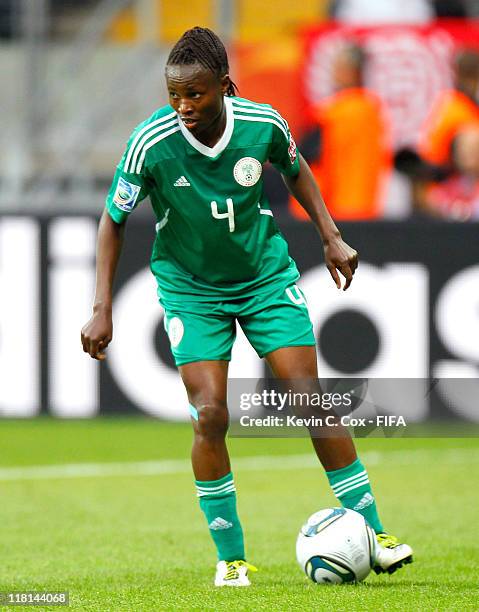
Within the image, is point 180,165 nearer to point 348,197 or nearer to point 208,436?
point 208,436

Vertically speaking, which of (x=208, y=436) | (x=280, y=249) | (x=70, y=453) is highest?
(x=280, y=249)

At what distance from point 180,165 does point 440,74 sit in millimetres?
9512

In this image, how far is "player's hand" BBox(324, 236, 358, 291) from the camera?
18.8 feet

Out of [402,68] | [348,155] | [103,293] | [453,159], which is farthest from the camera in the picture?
[402,68]

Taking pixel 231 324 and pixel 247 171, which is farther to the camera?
pixel 231 324

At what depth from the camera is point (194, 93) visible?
212 inches

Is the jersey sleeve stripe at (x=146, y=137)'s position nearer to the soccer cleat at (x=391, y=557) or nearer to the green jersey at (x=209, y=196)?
the green jersey at (x=209, y=196)

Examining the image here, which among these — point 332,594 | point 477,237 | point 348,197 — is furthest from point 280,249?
point 348,197

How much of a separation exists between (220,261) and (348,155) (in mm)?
6837

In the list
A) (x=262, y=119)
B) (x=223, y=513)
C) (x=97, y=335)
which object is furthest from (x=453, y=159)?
(x=97, y=335)

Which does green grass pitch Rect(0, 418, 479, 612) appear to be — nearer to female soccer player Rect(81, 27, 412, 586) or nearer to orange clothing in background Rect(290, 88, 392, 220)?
female soccer player Rect(81, 27, 412, 586)

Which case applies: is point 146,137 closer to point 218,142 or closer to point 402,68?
point 218,142

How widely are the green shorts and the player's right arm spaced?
34 cm

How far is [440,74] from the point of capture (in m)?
14.7
